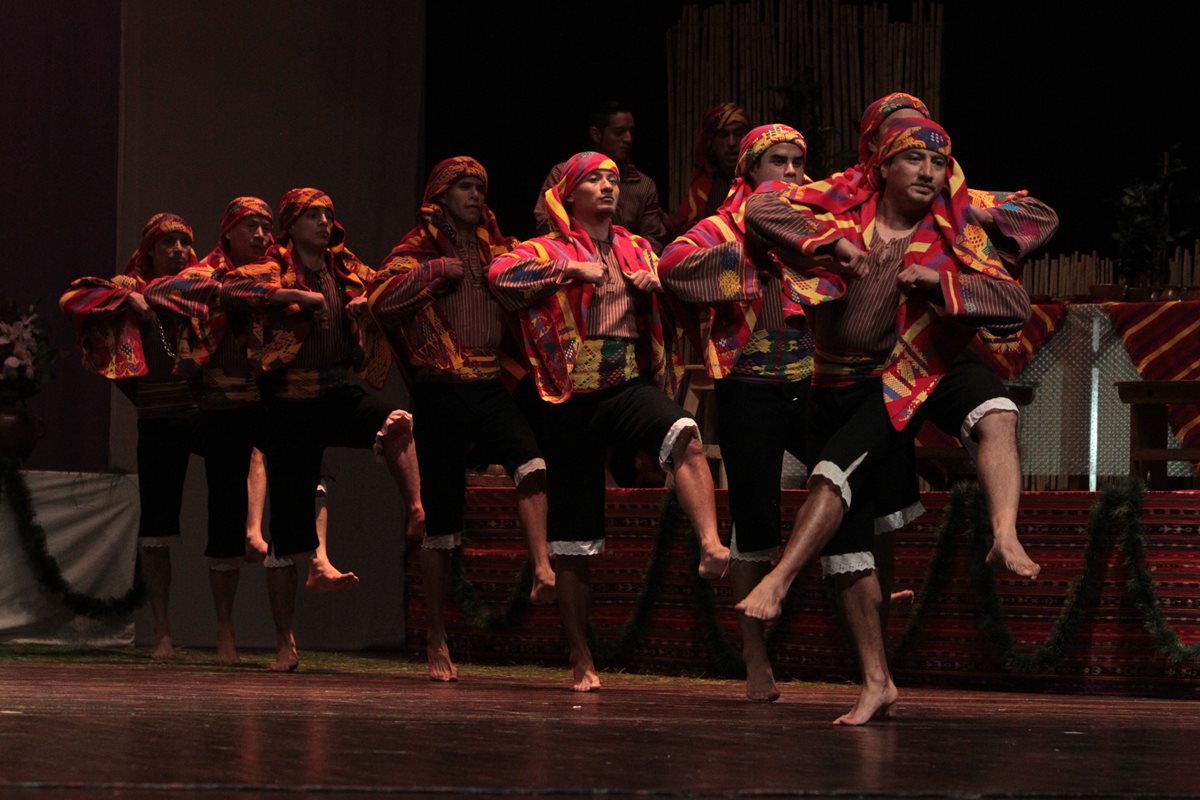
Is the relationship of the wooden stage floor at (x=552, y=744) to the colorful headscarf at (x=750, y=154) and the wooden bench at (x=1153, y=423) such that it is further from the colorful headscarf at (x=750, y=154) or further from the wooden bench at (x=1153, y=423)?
the colorful headscarf at (x=750, y=154)

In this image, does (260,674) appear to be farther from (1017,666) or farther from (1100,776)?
(1100,776)

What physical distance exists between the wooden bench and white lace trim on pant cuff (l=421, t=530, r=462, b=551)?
223 centimetres

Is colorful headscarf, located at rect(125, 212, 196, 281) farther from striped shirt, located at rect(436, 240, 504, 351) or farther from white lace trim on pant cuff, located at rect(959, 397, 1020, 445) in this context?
white lace trim on pant cuff, located at rect(959, 397, 1020, 445)

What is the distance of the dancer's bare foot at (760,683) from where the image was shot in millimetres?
5316

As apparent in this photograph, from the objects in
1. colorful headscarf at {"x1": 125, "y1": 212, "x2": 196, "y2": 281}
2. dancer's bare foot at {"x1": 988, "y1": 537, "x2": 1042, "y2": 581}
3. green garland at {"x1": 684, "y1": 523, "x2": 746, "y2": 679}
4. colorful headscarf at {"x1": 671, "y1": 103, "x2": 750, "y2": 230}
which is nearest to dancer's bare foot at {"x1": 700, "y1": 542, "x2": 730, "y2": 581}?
dancer's bare foot at {"x1": 988, "y1": 537, "x2": 1042, "y2": 581}

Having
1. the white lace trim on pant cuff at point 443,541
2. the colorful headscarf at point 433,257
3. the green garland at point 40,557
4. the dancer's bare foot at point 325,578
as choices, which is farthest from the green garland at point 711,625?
the green garland at point 40,557

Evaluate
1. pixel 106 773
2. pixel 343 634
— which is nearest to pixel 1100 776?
pixel 106 773

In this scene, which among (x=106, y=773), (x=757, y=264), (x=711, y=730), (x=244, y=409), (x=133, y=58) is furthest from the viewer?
(x=133, y=58)

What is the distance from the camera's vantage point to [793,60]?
9.21 meters

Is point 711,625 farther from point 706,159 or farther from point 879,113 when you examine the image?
point 879,113

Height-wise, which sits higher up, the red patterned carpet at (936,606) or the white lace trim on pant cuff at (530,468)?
the white lace trim on pant cuff at (530,468)

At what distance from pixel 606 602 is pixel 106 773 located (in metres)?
3.98

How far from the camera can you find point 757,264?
198 inches

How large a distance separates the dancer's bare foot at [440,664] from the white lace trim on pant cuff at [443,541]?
A: 0.99 feet
